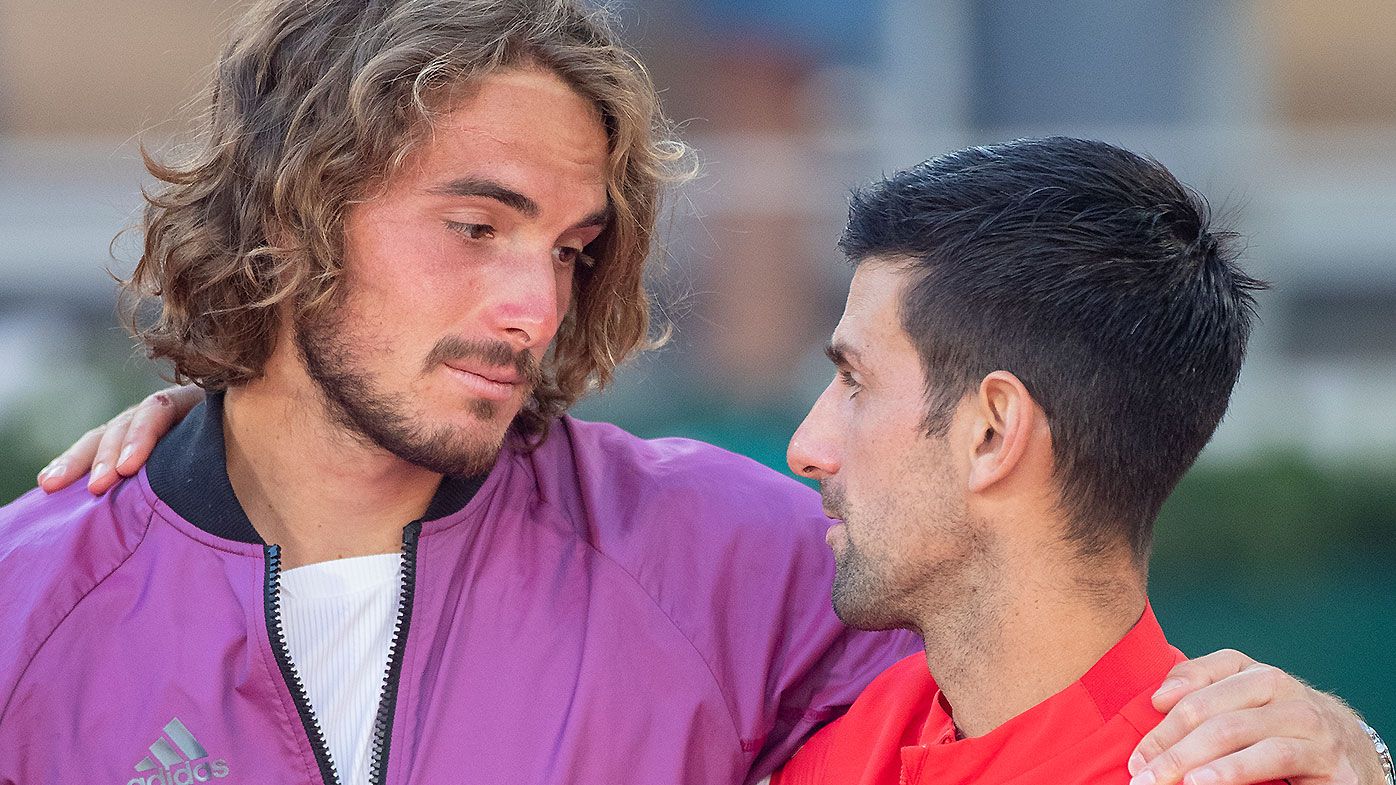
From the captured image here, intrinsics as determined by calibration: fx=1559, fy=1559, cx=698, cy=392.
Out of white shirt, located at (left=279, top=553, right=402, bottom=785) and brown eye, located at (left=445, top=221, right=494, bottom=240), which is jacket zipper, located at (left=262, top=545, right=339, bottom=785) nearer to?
white shirt, located at (left=279, top=553, right=402, bottom=785)

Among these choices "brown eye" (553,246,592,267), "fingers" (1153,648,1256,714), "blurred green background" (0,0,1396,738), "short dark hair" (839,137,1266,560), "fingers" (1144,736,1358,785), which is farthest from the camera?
"blurred green background" (0,0,1396,738)

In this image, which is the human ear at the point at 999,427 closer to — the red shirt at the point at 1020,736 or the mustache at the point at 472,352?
the red shirt at the point at 1020,736

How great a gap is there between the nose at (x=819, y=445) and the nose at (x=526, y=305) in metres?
0.46

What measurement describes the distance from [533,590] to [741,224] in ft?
19.0

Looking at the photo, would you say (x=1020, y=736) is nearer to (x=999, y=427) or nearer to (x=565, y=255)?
→ (x=999, y=427)

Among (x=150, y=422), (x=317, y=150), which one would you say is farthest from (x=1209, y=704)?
(x=150, y=422)

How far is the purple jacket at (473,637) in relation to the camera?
218cm

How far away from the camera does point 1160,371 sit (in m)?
2.10

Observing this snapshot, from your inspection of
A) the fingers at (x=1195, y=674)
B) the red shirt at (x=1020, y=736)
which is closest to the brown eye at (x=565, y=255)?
the red shirt at (x=1020, y=736)

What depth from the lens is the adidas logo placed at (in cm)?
215

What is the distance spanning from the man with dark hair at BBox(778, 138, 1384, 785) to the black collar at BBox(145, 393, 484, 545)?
2.07ft

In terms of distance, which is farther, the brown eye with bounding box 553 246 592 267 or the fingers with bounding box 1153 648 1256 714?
the brown eye with bounding box 553 246 592 267

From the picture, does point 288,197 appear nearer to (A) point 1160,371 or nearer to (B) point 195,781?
(B) point 195,781

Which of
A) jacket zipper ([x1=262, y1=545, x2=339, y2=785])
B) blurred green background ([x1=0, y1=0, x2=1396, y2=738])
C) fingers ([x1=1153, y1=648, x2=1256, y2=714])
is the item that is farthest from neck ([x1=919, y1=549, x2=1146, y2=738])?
blurred green background ([x1=0, y1=0, x2=1396, y2=738])
